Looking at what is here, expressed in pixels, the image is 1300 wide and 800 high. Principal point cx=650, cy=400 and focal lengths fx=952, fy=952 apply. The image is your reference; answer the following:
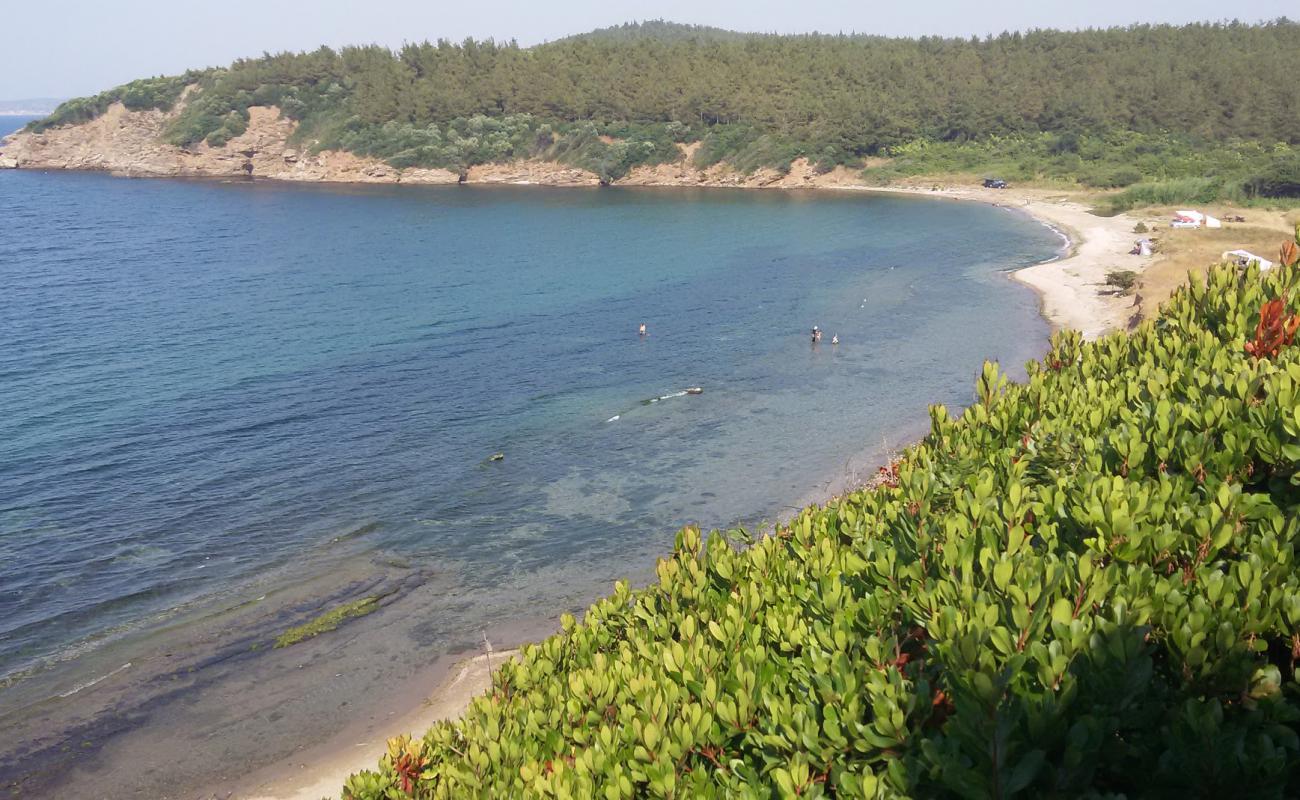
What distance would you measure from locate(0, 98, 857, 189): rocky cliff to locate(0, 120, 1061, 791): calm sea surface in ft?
164

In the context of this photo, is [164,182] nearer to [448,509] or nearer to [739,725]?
[448,509]

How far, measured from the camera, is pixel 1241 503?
7.73 m

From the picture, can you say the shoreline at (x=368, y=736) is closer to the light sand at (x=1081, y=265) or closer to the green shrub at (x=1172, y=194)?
the light sand at (x=1081, y=265)

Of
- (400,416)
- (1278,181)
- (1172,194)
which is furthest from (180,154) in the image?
(1278,181)

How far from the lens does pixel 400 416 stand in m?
40.4

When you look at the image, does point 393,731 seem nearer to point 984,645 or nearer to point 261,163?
point 984,645

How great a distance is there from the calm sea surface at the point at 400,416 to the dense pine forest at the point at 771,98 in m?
52.1

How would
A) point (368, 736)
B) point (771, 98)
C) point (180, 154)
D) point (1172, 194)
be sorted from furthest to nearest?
point (180, 154), point (771, 98), point (1172, 194), point (368, 736)

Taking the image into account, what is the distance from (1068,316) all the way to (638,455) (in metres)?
32.6

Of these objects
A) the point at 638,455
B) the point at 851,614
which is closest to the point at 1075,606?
the point at 851,614

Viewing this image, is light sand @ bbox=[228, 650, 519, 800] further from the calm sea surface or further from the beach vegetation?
the beach vegetation

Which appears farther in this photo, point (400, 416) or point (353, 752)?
point (400, 416)

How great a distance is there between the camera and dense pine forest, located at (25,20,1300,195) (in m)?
125

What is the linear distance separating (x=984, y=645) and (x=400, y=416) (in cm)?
3611
